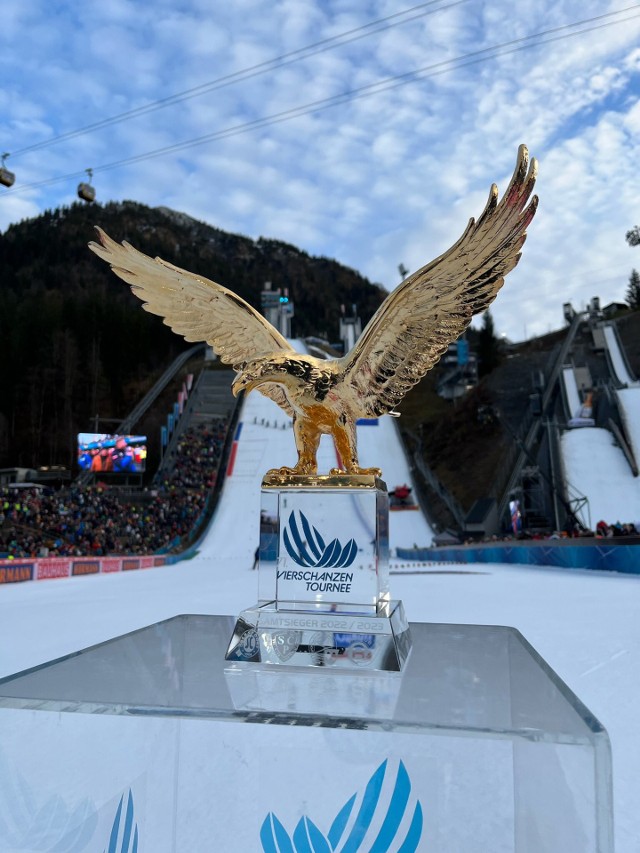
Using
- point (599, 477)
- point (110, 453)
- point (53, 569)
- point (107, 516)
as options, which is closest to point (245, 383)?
point (53, 569)

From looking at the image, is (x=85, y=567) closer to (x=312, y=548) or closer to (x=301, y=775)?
(x=312, y=548)

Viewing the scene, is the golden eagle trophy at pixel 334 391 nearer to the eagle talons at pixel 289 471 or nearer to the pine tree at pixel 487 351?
the eagle talons at pixel 289 471

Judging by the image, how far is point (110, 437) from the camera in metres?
36.5

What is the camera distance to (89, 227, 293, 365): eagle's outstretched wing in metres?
3.76

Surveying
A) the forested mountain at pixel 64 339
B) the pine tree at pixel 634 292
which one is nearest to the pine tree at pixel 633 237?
the pine tree at pixel 634 292

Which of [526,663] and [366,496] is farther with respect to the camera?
[366,496]

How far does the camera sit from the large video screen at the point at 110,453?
117ft

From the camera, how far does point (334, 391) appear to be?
12.1ft

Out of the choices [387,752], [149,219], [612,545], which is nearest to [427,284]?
[387,752]

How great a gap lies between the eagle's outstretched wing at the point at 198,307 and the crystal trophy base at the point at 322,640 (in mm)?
1447

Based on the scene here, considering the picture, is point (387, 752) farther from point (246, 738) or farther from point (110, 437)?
point (110, 437)

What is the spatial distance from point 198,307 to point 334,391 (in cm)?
111

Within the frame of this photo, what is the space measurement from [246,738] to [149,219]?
529 feet

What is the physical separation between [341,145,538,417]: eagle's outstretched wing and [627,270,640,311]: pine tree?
79.7 m
